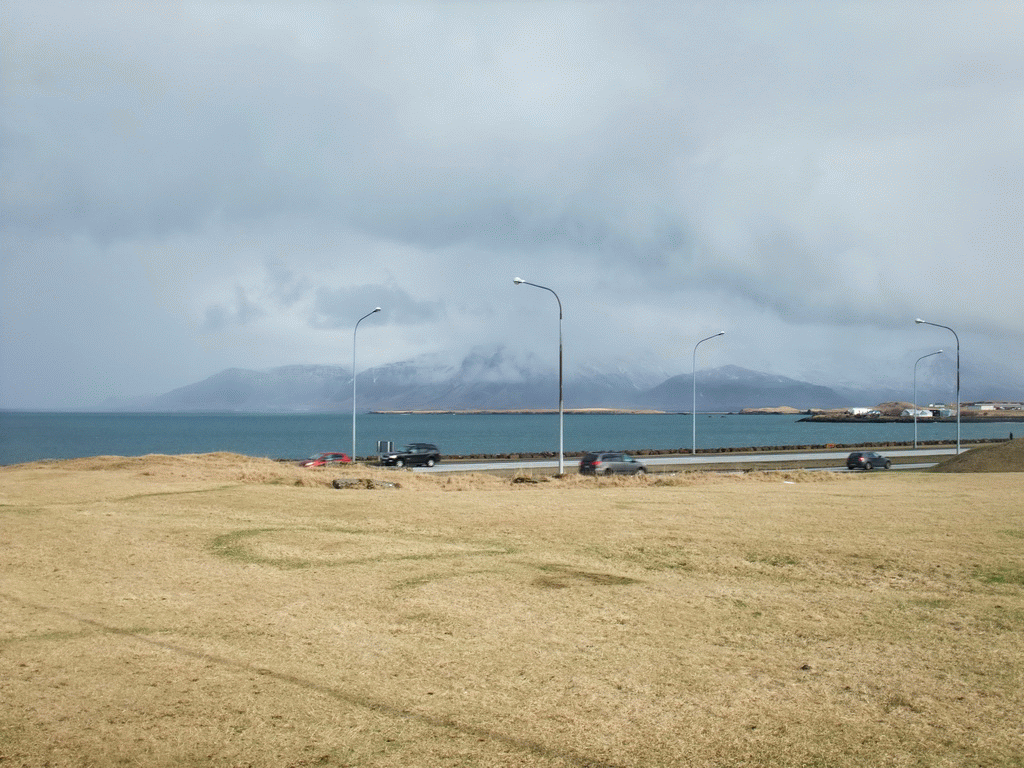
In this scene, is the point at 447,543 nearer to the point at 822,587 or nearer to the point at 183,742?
the point at 822,587

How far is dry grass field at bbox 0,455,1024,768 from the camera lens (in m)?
7.82

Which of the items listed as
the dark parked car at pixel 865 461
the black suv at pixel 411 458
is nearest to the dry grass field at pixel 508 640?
the dark parked car at pixel 865 461

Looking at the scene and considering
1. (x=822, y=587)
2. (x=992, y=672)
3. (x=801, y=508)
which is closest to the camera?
(x=992, y=672)

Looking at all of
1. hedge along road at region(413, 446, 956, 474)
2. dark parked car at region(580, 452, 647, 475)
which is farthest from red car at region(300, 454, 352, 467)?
dark parked car at region(580, 452, 647, 475)

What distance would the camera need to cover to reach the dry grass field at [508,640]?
7816mm

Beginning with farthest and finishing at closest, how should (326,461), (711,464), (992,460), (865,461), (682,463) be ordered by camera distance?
(682,463)
(711,464)
(865,461)
(326,461)
(992,460)

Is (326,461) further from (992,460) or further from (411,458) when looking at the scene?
(992,460)

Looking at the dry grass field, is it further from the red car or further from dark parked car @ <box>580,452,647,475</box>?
the red car

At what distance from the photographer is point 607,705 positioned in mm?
8703

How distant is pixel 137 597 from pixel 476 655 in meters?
6.47

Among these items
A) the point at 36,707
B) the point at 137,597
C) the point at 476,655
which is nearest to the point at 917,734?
the point at 476,655

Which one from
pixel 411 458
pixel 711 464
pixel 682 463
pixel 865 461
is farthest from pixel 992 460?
pixel 411 458

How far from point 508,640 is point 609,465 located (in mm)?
38130

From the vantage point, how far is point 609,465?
48812 millimetres
